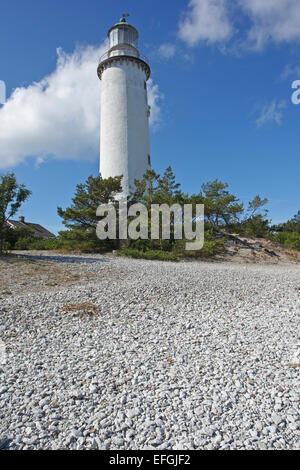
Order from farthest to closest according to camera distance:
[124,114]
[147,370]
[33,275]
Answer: [124,114] → [33,275] → [147,370]

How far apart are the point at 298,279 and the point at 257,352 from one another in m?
6.44

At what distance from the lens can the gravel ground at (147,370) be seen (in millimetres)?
2684

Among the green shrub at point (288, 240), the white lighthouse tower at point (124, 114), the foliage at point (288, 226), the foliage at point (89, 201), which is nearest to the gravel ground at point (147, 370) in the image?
the foliage at point (89, 201)

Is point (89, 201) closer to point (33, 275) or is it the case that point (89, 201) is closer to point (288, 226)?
point (33, 275)

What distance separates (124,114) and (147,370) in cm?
2021

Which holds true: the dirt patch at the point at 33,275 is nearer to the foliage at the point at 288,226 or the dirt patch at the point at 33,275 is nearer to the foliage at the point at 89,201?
the foliage at the point at 89,201

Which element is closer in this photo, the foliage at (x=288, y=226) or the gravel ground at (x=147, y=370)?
Answer: the gravel ground at (x=147, y=370)

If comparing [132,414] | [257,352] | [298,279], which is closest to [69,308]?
[132,414]

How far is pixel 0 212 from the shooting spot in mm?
10664

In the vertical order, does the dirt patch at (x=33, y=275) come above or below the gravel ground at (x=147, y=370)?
above

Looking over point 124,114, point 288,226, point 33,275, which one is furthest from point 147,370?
point 288,226

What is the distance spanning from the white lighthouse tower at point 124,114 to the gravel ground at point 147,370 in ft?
49.3

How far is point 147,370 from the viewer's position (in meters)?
3.73
